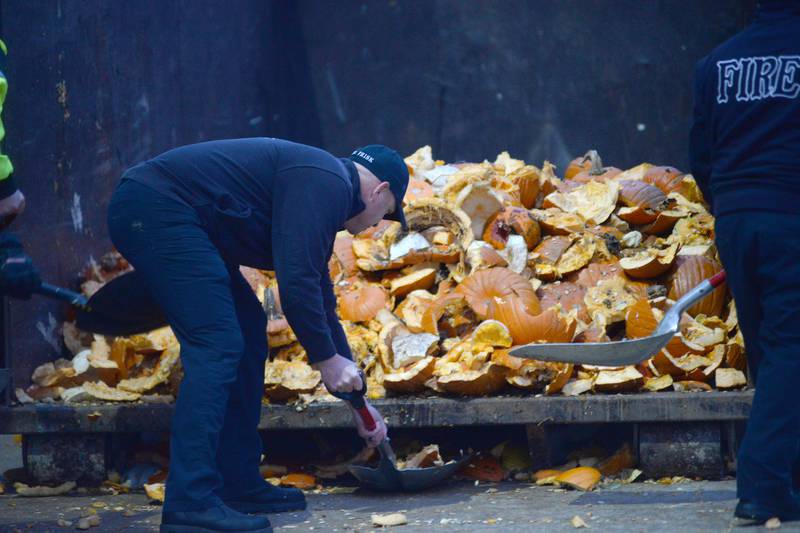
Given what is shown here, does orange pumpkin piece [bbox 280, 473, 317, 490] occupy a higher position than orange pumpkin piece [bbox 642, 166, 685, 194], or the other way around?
orange pumpkin piece [bbox 642, 166, 685, 194]

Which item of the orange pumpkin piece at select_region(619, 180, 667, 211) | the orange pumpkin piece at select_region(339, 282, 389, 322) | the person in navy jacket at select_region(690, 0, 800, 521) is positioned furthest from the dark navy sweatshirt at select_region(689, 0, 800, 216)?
the orange pumpkin piece at select_region(619, 180, 667, 211)

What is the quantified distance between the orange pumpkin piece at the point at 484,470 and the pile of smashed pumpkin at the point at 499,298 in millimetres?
402

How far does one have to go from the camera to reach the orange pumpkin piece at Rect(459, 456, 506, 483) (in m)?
5.09

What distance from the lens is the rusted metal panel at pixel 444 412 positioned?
15.5 feet

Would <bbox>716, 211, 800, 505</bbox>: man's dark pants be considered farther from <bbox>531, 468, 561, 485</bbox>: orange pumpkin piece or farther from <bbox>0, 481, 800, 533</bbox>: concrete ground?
<bbox>531, 468, 561, 485</bbox>: orange pumpkin piece

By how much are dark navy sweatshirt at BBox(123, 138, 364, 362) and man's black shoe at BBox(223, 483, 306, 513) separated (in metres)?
0.83

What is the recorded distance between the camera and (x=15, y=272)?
3.96 metres

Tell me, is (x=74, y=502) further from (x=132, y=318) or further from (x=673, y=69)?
(x=673, y=69)

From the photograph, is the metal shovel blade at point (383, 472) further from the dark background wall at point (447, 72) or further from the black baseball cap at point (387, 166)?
the dark background wall at point (447, 72)

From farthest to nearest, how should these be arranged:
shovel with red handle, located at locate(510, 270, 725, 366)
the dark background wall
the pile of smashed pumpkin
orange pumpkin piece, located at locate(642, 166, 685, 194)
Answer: the dark background wall < orange pumpkin piece, located at locate(642, 166, 685, 194) < the pile of smashed pumpkin < shovel with red handle, located at locate(510, 270, 725, 366)

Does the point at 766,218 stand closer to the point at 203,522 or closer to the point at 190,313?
the point at 190,313

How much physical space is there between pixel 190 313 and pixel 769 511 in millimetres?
2116

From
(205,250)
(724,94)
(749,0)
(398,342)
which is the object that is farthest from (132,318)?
(749,0)

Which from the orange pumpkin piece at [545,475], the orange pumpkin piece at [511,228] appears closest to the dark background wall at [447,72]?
the orange pumpkin piece at [511,228]
